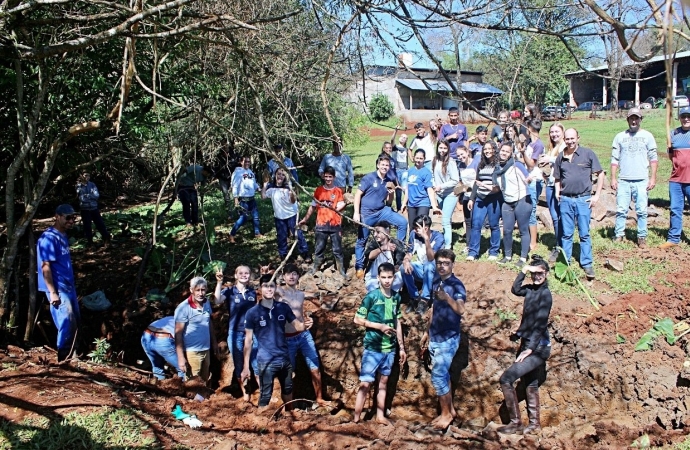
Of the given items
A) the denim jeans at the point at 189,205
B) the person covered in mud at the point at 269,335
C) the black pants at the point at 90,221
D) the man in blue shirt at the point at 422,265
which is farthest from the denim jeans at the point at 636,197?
the black pants at the point at 90,221

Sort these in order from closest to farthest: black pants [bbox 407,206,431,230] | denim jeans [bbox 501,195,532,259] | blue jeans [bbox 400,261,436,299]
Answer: blue jeans [bbox 400,261,436,299] < denim jeans [bbox 501,195,532,259] < black pants [bbox 407,206,431,230]

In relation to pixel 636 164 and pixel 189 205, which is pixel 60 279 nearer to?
pixel 189 205

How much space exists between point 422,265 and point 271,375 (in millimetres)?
2625

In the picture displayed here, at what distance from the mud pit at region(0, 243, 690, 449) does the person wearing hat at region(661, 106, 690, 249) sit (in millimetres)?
490

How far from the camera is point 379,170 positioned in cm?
809

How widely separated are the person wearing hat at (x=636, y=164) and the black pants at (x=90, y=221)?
860 cm

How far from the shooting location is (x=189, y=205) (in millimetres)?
11047

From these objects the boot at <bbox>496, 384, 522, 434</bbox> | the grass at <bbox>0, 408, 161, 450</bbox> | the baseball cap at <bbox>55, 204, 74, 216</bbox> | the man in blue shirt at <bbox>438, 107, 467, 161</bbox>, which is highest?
the man in blue shirt at <bbox>438, 107, 467, 161</bbox>

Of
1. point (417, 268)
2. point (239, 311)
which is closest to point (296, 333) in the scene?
point (239, 311)

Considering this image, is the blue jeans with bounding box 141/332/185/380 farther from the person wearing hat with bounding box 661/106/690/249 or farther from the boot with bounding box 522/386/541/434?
the person wearing hat with bounding box 661/106/690/249

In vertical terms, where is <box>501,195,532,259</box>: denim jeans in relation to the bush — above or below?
below

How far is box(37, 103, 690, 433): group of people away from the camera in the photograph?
595 centimetres

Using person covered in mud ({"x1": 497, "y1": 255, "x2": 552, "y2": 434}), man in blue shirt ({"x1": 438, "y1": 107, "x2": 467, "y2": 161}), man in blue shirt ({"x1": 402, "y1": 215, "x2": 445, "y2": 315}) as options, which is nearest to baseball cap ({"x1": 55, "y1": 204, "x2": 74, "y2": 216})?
man in blue shirt ({"x1": 402, "y1": 215, "x2": 445, "y2": 315})

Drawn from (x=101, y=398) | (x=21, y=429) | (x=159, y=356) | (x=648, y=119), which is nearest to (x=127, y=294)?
(x=159, y=356)
